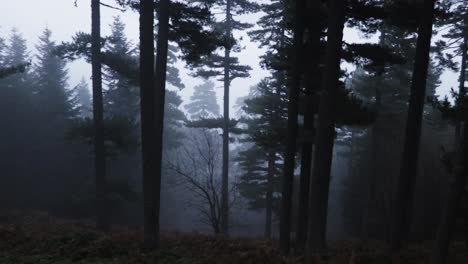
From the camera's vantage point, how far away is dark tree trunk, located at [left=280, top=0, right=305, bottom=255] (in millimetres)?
11312

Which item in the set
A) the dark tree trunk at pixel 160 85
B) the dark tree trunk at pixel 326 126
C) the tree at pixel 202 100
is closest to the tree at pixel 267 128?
the dark tree trunk at pixel 160 85

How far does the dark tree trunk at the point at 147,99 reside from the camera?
32.8 feet

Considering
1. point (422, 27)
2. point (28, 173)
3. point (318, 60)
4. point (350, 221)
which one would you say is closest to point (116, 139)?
point (318, 60)

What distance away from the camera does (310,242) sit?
9.75m

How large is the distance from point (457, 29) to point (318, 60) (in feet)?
45.6

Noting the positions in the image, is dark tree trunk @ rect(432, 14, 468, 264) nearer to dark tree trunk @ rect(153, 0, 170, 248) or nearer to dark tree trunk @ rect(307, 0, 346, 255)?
dark tree trunk @ rect(307, 0, 346, 255)

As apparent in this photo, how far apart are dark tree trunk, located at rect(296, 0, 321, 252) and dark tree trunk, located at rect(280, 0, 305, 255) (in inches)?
23.1

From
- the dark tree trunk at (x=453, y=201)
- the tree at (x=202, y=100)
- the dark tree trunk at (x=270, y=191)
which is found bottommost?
the dark tree trunk at (x=270, y=191)

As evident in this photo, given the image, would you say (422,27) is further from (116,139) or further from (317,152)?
(116,139)

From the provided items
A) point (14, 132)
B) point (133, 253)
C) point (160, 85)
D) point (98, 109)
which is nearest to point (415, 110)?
point (160, 85)

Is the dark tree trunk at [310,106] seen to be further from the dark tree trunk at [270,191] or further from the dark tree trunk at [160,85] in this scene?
the dark tree trunk at [270,191]

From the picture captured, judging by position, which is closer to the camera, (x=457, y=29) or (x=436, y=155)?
(x=457, y=29)

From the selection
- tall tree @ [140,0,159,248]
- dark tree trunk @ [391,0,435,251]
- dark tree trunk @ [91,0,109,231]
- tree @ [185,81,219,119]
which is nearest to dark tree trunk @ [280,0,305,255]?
dark tree trunk @ [391,0,435,251]

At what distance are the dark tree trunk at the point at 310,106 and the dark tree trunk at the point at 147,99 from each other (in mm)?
5314
